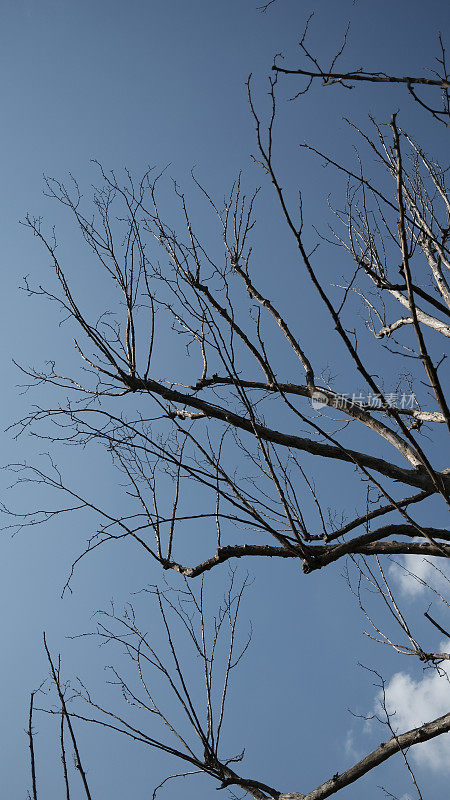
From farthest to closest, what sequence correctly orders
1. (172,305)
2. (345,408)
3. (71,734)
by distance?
(172,305), (345,408), (71,734)

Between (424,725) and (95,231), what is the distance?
9.75 ft

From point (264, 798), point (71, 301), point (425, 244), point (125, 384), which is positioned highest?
point (425, 244)

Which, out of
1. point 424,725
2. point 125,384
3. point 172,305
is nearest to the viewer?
point 125,384

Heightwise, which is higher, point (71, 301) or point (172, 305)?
point (172, 305)

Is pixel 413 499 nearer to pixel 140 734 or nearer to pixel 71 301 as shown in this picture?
pixel 140 734

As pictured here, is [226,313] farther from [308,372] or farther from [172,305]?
[172,305]

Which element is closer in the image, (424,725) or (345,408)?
(424,725)

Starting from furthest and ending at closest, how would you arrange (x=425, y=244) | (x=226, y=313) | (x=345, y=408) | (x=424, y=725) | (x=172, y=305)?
(x=425, y=244), (x=172, y=305), (x=345, y=408), (x=424, y=725), (x=226, y=313)

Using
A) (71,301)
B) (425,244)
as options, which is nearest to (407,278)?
(71,301)

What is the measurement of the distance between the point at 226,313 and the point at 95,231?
102cm

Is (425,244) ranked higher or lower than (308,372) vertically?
higher

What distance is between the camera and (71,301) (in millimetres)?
2381

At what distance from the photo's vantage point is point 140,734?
2387 millimetres

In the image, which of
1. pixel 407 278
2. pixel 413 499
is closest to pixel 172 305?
pixel 413 499
